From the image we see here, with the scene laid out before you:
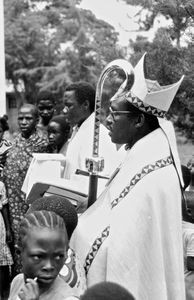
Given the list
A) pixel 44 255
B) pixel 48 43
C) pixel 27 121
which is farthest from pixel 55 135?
pixel 48 43

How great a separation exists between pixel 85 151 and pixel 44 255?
1.80 m

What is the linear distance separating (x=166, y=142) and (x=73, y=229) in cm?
63

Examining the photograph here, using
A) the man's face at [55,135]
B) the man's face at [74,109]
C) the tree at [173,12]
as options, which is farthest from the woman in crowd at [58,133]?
the tree at [173,12]

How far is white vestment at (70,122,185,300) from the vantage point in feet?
8.03

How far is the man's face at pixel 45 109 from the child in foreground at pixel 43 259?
3232 millimetres

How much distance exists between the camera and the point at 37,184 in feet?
10.2

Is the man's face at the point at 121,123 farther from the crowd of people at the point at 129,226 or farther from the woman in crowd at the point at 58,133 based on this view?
the woman in crowd at the point at 58,133

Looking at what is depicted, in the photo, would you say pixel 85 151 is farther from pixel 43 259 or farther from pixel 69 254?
pixel 43 259

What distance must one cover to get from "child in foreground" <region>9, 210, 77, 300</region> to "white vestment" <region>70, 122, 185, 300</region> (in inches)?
15.2

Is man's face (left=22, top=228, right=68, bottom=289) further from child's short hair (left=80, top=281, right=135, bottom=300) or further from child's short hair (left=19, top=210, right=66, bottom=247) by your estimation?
child's short hair (left=80, top=281, right=135, bottom=300)

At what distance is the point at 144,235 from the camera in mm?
2447

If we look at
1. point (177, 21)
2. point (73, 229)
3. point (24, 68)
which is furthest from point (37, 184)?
point (24, 68)

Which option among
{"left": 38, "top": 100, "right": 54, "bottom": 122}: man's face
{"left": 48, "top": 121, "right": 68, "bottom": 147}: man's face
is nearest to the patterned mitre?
{"left": 48, "top": 121, "right": 68, "bottom": 147}: man's face

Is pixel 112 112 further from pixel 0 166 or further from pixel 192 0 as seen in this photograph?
pixel 0 166
